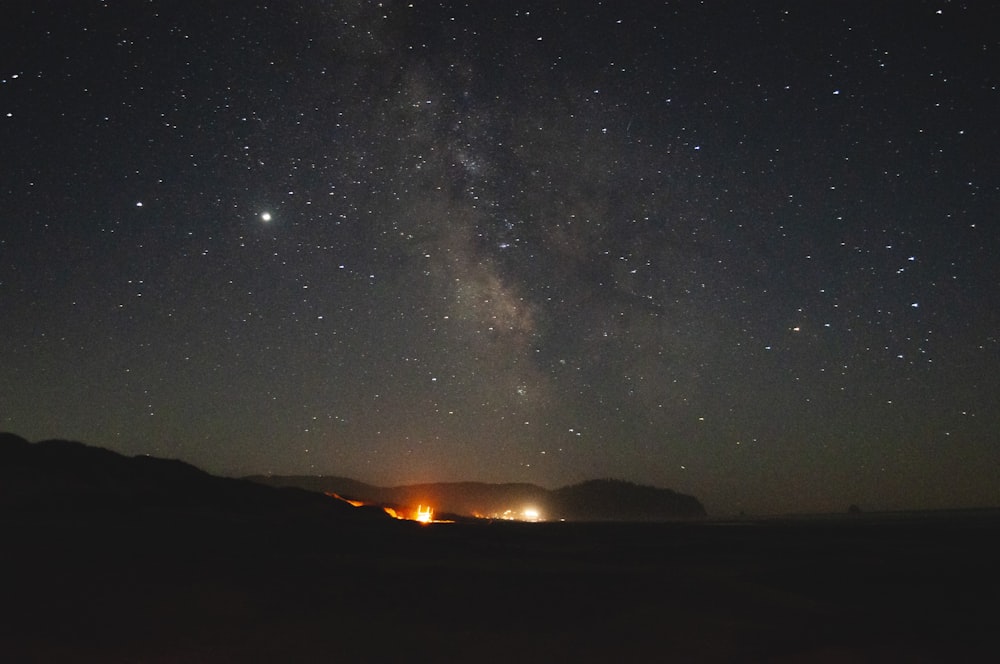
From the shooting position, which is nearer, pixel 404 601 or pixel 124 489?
pixel 404 601

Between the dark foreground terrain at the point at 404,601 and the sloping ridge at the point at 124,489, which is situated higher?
the sloping ridge at the point at 124,489

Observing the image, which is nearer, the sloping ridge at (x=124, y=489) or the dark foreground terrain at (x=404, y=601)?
the dark foreground terrain at (x=404, y=601)

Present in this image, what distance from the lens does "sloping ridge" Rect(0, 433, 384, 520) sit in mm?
20188

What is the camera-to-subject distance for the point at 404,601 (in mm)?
12531

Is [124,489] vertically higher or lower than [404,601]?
higher

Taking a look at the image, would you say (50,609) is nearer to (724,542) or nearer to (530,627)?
(530,627)

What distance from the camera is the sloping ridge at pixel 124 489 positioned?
66.2 feet

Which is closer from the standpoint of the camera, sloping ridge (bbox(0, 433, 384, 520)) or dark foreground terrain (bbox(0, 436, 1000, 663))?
dark foreground terrain (bbox(0, 436, 1000, 663))

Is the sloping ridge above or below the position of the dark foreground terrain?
above

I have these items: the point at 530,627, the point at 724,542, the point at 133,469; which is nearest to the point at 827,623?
the point at 530,627

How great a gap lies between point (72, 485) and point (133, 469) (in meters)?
6.67

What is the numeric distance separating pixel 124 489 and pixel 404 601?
16.2m

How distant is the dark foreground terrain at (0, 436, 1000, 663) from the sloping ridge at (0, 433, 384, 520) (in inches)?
13.0

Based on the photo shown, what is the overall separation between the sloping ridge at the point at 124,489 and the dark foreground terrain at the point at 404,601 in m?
0.33
